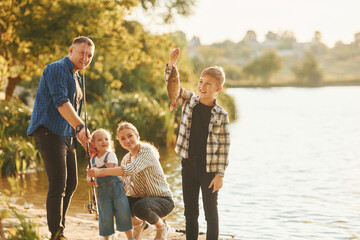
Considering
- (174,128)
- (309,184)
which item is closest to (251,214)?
(309,184)

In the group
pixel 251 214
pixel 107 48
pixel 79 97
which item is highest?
pixel 107 48

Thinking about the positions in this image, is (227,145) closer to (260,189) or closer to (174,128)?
(260,189)

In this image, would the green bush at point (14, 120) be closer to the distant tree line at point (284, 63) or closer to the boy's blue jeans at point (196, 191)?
the boy's blue jeans at point (196, 191)

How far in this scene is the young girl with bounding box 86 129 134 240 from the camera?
4078mm

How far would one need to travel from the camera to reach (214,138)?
3965mm

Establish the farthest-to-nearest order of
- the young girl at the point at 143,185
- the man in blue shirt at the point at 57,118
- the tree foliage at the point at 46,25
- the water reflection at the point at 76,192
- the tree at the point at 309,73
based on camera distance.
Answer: the tree at the point at 309,73
the tree foliage at the point at 46,25
the water reflection at the point at 76,192
the young girl at the point at 143,185
the man in blue shirt at the point at 57,118

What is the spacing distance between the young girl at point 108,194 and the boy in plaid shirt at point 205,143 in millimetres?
486

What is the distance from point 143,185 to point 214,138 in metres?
0.79

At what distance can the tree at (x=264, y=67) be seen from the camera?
11712 cm

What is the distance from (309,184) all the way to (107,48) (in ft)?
17.7

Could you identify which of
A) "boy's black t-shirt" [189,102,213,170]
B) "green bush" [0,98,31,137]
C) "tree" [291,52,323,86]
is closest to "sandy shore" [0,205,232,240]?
"boy's black t-shirt" [189,102,213,170]

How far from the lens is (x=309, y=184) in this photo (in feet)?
31.4

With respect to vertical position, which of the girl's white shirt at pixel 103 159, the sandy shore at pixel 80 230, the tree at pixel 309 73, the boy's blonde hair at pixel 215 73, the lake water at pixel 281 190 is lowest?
the lake water at pixel 281 190

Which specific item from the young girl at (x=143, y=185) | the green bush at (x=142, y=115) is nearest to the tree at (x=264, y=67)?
the green bush at (x=142, y=115)
